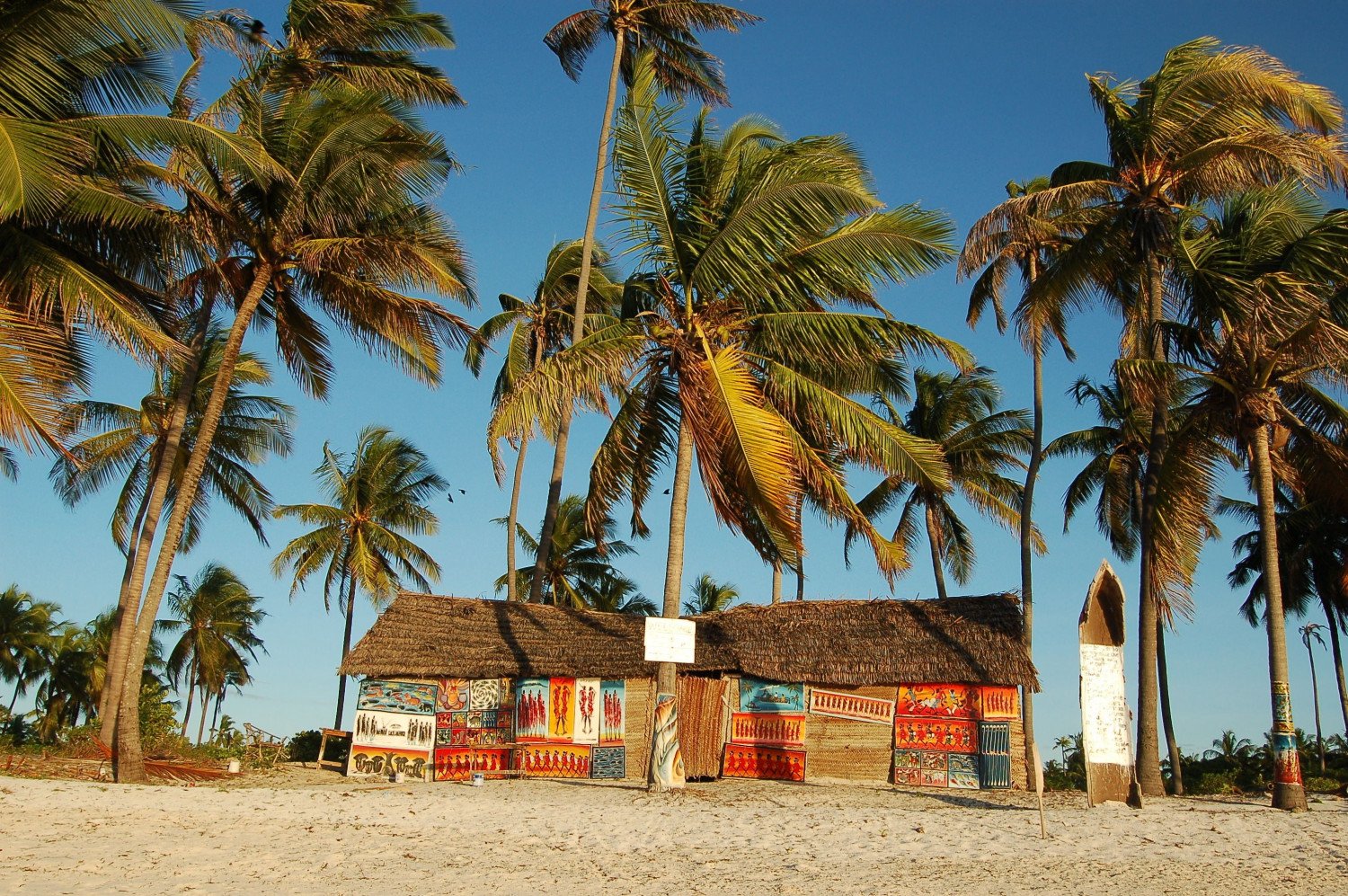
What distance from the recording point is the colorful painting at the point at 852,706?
53.1 ft

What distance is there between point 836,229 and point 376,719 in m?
10.3

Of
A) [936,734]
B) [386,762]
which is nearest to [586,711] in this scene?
[386,762]

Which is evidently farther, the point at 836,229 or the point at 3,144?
the point at 836,229

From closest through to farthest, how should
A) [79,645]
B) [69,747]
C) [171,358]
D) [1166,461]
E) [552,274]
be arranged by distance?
[171,358] < [1166,461] < [69,747] < [552,274] < [79,645]

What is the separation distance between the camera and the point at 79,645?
4194 centimetres

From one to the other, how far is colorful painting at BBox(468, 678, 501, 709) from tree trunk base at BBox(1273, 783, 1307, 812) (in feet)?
35.3

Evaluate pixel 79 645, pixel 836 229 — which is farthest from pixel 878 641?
pixel 79 645

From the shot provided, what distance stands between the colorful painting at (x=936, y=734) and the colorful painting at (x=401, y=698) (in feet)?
23.7

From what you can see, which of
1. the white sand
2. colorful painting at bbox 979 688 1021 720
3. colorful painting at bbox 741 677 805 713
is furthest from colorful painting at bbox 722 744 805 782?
the white sand

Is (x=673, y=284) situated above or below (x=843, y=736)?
above

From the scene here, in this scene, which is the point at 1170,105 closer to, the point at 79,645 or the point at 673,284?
the point at 673,284

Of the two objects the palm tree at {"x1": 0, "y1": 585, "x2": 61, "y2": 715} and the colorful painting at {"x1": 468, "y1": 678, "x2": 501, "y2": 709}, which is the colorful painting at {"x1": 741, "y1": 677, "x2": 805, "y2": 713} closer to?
the colorful painting at {"x1": 468, "y1": 678, "x2": 501, "y2": 709}

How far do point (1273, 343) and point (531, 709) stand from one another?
38.4ft

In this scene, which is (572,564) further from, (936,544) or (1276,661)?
(1276,661)
